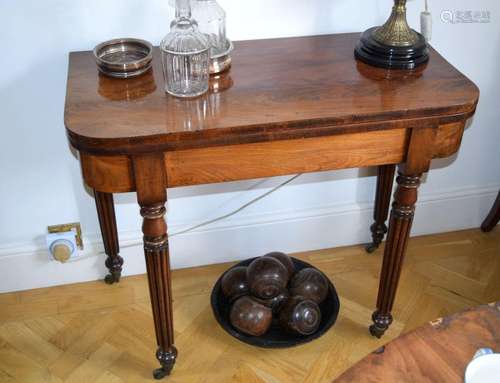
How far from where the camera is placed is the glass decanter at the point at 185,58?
1.37 m

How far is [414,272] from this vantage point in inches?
80.3

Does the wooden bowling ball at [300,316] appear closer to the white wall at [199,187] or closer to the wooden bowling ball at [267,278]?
the wooden bowling ball at [267,278]

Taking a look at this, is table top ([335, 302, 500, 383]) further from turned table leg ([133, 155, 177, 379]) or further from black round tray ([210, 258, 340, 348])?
black round tray ([210, 258, 340, 348])

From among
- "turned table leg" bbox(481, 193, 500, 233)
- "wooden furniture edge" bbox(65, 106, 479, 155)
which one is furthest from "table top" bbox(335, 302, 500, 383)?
"turned table leg" bbox(481, 193, 500, 233)

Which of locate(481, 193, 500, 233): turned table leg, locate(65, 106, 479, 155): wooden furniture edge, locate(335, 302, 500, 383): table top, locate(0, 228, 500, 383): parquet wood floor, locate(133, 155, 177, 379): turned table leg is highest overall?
locate(65, 106, 479, 155): wooden furniture edge

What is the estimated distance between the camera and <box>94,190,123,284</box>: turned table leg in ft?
5.74

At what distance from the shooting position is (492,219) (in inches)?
85.3

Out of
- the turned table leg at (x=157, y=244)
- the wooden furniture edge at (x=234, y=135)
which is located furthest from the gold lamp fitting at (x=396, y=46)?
the turned table leg at (x=157, y=244)

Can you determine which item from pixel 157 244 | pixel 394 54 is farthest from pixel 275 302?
pixel 394 54

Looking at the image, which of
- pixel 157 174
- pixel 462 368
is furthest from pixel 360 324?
pixel 462 368

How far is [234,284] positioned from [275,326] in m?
0.16

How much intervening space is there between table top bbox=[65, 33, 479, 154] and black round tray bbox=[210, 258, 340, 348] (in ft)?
2.06

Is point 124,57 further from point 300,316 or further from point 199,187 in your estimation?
point 300,316

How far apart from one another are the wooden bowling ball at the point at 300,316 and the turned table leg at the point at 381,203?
44 cm
